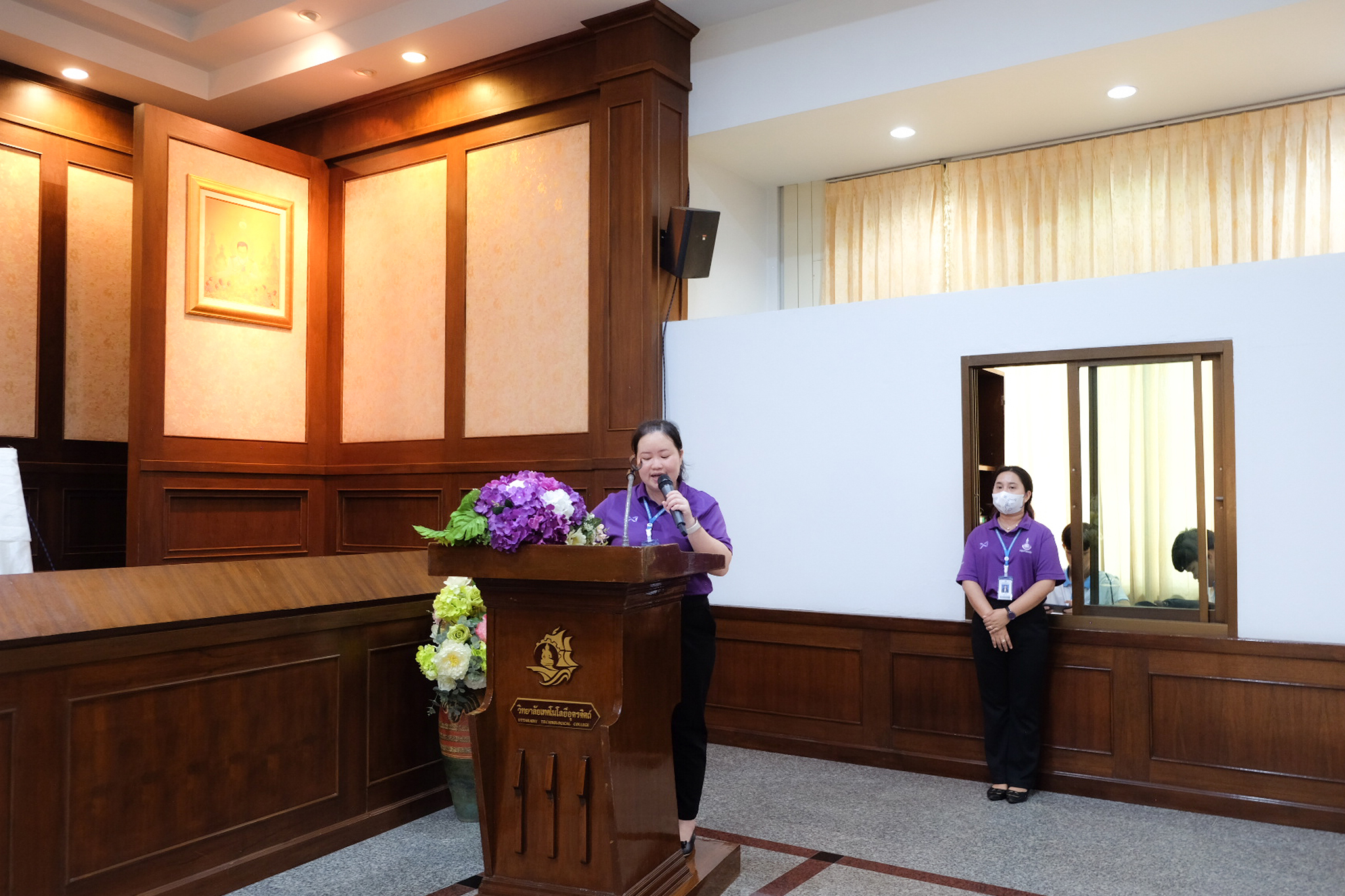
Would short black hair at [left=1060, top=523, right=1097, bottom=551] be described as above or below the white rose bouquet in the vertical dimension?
above

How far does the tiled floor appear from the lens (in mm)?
3432

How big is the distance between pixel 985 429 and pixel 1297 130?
2588 millimetres

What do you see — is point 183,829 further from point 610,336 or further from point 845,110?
point 845,110

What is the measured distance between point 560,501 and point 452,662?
1.41 m

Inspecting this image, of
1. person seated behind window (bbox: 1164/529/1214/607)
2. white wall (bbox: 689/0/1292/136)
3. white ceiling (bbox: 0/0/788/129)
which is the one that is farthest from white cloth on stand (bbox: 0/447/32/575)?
person seated behind window (bbox: 1164/529/1214/607)

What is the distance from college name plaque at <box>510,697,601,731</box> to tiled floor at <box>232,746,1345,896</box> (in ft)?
3.10

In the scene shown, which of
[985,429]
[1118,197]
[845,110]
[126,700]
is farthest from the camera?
[1118,197]

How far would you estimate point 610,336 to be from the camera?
5707 mm

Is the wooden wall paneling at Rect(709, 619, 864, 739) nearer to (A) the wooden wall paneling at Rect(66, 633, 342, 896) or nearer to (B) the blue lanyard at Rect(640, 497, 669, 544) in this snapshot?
(B) the blue lanyard at Rect(640, 497, 669, 544)

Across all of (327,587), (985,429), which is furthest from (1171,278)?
(327,587)

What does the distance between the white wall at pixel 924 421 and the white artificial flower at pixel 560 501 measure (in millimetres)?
2669

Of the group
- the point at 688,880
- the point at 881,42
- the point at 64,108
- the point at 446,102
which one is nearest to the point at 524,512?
the point at 688,880

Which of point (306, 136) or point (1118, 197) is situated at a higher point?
point (306, 136)

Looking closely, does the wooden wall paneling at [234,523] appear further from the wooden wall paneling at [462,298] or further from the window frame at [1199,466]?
the window frame at [1199,466]
